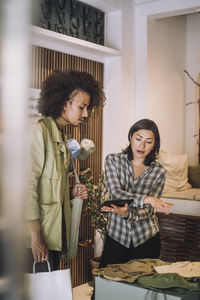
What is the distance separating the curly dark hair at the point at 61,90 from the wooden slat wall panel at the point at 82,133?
80 centimetres

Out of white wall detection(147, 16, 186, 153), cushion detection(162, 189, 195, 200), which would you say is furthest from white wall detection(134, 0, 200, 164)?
cushion detection(162, 189, 195, 200)

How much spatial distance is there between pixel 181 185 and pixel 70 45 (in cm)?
220

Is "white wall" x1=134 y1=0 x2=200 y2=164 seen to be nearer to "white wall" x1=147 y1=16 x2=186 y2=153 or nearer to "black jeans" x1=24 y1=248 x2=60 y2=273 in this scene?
"white wall" x1=147 y1=16 x2=186 y2=153

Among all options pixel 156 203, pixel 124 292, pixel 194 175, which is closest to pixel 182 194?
pixel 194 175

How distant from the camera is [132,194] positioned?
2861 mm

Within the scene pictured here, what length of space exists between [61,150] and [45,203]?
1.20ft

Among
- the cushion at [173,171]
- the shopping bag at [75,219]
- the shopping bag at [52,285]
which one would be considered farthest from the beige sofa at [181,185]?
the shopping bag at [52,285]

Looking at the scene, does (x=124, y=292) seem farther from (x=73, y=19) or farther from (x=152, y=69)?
(x=152, y=69)

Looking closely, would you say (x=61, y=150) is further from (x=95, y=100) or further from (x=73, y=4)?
(x=73, y=4)

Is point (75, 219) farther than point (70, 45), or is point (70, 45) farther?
point (70, 45)

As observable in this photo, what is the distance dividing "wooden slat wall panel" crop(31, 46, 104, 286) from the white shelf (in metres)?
0.05

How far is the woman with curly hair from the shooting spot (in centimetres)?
242

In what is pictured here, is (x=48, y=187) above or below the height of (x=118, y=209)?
above

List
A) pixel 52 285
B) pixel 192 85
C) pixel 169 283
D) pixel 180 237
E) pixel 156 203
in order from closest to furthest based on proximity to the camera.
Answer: pixel 52 285 → pixel 169 283 → pixel 156 203 → pixel 180 237 → pixel 192 85
